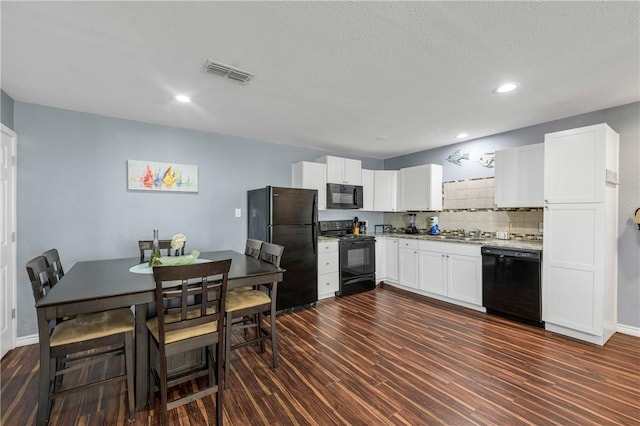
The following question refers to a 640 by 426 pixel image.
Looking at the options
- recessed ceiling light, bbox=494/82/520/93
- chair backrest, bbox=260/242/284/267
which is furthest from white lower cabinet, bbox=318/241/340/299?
recessed ceiling light, bbox=494/82/520/93

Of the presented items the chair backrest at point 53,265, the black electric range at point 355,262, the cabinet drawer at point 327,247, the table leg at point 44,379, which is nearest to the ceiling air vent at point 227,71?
the chair backrest at point 53,265

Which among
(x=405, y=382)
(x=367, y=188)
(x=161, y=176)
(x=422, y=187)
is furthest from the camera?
(x=367, y=188)

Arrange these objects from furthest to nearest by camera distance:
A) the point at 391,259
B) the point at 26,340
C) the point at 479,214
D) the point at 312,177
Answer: the point at 391,259
the point at 312,177
the point at 479,214
the point at 26,340

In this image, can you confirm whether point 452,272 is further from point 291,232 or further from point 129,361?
point 129,361

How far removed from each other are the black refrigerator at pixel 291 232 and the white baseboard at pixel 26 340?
8.00 feet

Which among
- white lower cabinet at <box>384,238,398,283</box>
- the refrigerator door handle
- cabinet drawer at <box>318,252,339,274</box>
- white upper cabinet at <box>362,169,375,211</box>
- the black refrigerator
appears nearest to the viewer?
the black refrigerator

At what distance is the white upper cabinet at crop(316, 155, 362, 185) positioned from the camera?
4.67m

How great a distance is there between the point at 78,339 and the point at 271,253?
4.70 feet

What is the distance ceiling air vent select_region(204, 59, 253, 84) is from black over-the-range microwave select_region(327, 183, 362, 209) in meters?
2.52

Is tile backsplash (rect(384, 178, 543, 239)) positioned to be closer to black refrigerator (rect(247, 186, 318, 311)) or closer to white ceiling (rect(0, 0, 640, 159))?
white ceiling (rect(0, 0, 640, 159))

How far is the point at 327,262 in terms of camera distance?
4305 mm

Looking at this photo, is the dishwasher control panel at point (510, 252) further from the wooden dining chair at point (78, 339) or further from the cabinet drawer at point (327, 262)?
the wooden dining chair at point (78, 339)

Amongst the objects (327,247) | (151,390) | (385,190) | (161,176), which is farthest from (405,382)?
(385,190)

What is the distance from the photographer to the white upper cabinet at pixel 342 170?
15.3ft
